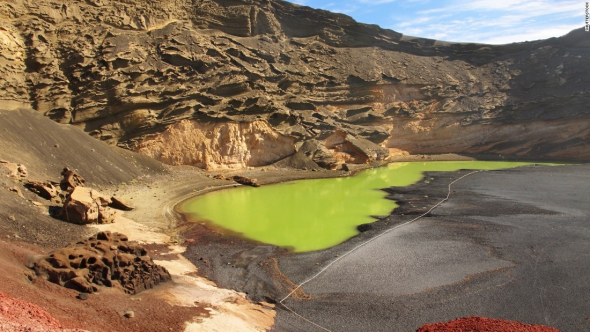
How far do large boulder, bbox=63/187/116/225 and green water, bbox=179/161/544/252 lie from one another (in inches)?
170

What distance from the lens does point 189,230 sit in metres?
16.6

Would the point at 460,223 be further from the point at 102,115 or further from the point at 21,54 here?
the point at 21,54

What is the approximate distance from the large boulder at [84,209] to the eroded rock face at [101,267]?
379cm

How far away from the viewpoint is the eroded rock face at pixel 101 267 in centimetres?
869

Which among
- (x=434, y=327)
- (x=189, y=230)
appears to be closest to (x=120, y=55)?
(x=189, y=230)

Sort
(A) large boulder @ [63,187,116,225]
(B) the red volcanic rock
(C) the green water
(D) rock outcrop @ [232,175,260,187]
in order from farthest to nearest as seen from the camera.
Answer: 1. (D) rock outcrop @ [232,175,260,187]
2. (C) the green water
3. (A) large boulder @ [63,187,116,225]
4. (B) the red volcanic rock

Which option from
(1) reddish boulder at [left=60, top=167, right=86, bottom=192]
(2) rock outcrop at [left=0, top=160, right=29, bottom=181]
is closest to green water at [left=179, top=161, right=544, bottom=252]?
(1) reddish boulder at [left=60, top=167, right=86, bottom=192]

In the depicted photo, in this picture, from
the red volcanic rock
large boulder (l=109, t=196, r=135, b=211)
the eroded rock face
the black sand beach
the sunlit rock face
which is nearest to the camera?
the red volcanic rock

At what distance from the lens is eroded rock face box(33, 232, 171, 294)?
869cm

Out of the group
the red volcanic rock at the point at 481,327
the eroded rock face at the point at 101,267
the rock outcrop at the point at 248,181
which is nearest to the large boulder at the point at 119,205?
the eroded rock face at the point at 101,267

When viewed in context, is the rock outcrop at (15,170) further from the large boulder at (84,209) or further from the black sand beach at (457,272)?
the black sand beach at (457,272)

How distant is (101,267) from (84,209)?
18.3 ft

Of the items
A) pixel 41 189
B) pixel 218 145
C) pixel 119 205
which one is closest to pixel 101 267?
pixel 41 189

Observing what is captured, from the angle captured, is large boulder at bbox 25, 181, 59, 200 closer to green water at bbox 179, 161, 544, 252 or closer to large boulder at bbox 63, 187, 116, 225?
large boulder at bbox 63, 187, 116, 225
